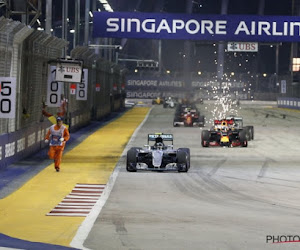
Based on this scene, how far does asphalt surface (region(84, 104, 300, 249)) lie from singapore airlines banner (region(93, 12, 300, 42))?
25.2 m

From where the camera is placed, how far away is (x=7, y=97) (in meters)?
22.9

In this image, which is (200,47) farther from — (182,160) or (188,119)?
(182,160)

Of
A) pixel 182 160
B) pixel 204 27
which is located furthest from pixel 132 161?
pixel 204 27

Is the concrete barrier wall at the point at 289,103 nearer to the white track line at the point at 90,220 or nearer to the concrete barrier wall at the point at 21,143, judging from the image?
the concrete barrier wall at the point at 21,143

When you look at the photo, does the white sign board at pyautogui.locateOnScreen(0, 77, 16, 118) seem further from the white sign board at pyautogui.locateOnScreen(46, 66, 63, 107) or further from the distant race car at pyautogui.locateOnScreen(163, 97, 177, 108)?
the distant race car at pyautogui.locateOnScreen(163, 97, 177, 108)

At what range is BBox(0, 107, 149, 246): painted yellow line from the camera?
13773mm

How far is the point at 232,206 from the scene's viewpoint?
56.0 feet

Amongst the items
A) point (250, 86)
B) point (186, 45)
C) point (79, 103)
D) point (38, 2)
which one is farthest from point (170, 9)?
point (38, 2)

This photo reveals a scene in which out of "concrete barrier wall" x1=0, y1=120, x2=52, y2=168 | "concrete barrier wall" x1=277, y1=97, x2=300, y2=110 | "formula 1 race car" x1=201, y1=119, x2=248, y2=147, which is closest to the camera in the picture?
"concrete barrier wall" x1=0, y1=120, x2=52, y2=168

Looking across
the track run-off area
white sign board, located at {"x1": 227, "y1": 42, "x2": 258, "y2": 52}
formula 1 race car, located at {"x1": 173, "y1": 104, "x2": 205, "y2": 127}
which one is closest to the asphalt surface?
the track run-off area

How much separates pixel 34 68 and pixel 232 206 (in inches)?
606

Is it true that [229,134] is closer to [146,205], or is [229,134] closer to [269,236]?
[146,205]

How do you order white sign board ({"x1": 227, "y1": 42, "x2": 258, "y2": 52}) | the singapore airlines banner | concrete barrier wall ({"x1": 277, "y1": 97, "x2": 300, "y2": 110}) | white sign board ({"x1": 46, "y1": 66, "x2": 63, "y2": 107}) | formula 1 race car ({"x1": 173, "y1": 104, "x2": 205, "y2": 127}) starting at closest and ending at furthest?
white sign board ({"x1": 46, "y1": 66, "x2": 63, "y2": 107}) < formula 1 race car ({"x1": 173, "y1": 104, "x2": 205, "y2": 127}) < the singapore airlines banner < white sign board ({"x1": 227, "y1": 42, "x2": 258, "y2": 52}) < concrete barrier wall ({"x1": 277, "y1": 97, "x2": 300, "y2": 110})

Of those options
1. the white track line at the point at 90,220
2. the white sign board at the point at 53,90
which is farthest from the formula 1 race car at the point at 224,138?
the white track line at the point at 90,220
